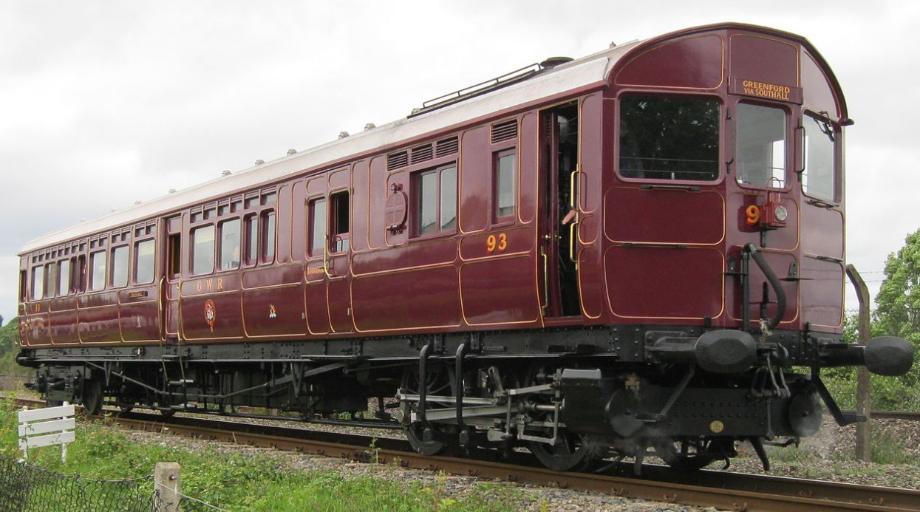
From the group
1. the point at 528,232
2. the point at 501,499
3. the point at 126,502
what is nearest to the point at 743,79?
the point at 528,232

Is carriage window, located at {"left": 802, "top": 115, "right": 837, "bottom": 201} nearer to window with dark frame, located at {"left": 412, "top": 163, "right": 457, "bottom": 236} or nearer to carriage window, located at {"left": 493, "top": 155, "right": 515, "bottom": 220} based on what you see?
carriage window, located at {"left": 493, "top": 155, "right": 515, "bottom": 220}

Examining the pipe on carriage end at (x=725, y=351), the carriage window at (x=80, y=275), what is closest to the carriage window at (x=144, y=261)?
the carriage window at (x=80, y=275)

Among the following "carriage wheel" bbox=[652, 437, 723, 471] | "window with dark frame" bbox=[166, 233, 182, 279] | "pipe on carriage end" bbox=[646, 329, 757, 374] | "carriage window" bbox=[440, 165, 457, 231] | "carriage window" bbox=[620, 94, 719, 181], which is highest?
"carriage window" bbox=[620, 94, 719, 181]

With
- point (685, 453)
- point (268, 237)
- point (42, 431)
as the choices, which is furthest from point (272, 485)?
point (268, 237)

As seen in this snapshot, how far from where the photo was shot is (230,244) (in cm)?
1473

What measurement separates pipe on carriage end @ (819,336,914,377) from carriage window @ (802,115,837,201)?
1.46 meters

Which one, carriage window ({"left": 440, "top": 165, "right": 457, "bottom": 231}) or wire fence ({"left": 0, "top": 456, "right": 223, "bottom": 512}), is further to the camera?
carriage window ({"left": 440, "top": 165, "right": 457, "bottom": 231})

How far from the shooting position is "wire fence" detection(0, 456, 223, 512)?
7.99 m

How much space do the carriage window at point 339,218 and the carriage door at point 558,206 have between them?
11.6 ft

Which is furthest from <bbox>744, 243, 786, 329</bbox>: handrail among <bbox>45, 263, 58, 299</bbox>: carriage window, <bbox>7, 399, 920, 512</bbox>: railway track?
<bbox>45, 263, 58, 299</bbox>: carriage window

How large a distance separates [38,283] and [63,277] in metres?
1.73

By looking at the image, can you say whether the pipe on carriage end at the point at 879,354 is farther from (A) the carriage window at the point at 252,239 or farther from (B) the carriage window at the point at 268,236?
(A) the carriage window at the point at 252,239

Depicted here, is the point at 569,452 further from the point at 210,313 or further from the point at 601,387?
the point at 210,313

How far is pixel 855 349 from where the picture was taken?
9.23 m
